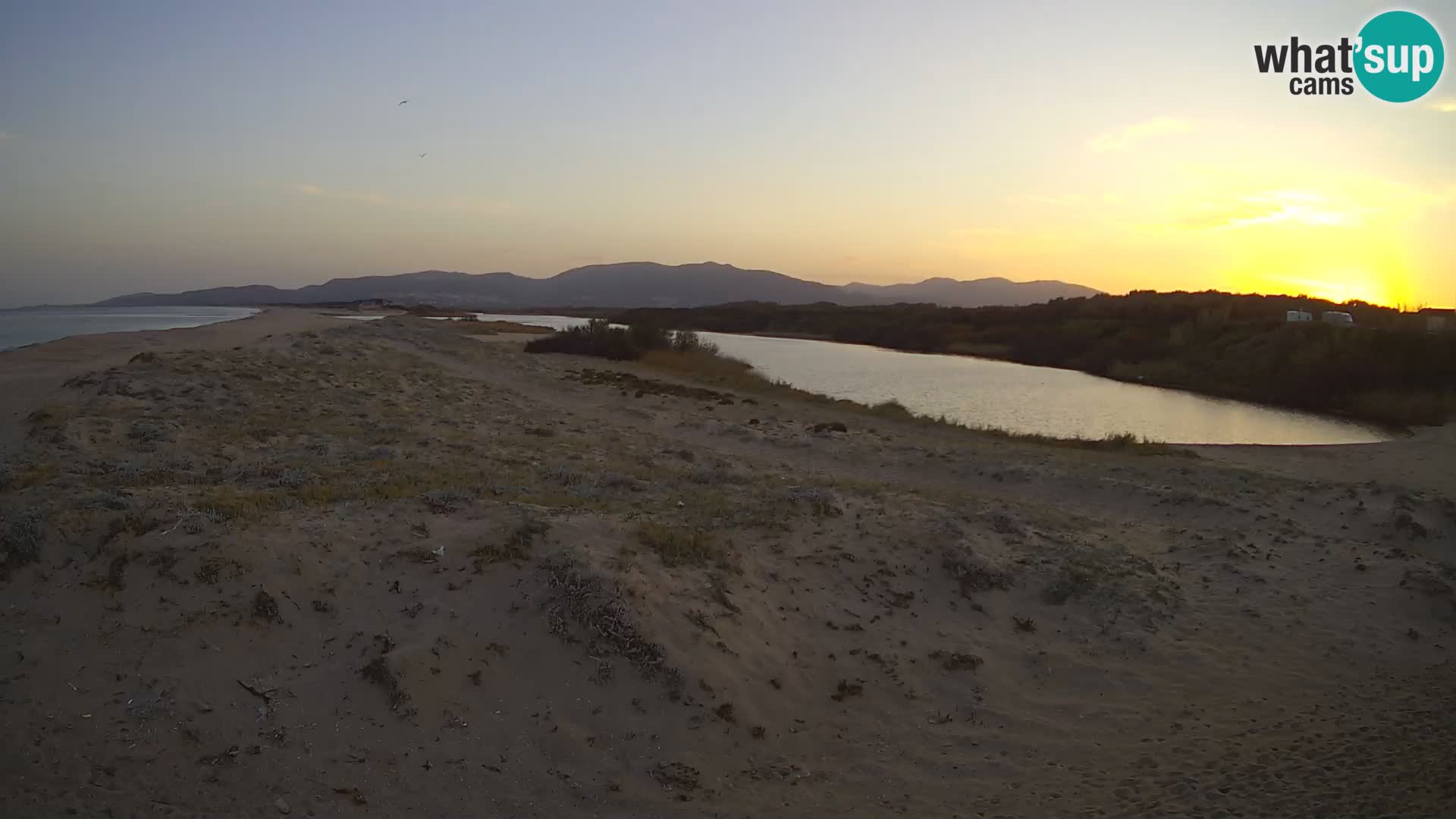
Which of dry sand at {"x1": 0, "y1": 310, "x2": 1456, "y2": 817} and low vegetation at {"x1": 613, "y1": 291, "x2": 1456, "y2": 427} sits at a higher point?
low vegetation at {"x1": 613, "y1": 291, "x2": 1456, "y2": 427}

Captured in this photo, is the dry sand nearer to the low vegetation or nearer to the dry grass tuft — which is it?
the dry grass tuft

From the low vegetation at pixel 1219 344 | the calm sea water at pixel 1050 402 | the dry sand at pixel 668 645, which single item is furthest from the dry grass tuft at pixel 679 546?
the low vegetation at pixel 1219 344

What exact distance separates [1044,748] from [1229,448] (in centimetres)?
1522

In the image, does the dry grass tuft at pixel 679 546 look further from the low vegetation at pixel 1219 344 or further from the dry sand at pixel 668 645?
the low vegetation at pixel 1219 344

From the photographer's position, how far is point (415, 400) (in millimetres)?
15844

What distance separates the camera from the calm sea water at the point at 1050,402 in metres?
21.7

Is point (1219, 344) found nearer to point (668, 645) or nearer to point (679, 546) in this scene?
point (679, 546)

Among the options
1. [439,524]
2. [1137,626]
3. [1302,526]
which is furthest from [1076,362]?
[439,524]

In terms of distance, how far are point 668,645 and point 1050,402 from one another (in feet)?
83.2

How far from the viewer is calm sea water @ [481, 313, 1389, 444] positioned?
2169cm

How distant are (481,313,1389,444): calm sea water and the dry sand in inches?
506

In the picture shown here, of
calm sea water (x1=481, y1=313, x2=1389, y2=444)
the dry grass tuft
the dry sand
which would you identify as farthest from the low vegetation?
the dry grass tuft

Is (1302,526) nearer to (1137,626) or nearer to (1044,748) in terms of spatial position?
(1137,626)

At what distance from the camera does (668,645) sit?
5332 millimetres
